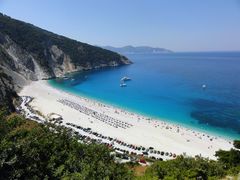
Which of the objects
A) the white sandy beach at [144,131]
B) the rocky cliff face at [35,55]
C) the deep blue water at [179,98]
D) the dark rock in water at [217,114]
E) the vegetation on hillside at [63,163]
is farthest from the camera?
the rocky cliff face at [35,55]

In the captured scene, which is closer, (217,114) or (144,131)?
(144,131)

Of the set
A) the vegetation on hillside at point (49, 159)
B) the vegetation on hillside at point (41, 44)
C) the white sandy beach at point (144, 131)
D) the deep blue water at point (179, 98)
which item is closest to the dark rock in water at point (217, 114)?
the deep blue water at point (179, 98)

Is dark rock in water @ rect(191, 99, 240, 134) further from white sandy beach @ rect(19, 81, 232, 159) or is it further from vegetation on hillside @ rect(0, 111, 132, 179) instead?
vegetation on hillside @ rect(0, 111, 132, 179)

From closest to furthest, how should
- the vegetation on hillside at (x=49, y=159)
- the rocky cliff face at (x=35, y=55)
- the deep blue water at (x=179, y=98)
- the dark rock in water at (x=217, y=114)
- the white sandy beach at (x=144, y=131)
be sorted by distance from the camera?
the vegetation on hillside at (x=49, y=159) < the white sandy beach at (x=144, y=131) < the dark rock in water at (x=217, y=114) < the deep blue water at (x=179, y=98) < the rocky cliff face at (x=35, y=55)

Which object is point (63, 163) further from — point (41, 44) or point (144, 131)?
point (41, 44)

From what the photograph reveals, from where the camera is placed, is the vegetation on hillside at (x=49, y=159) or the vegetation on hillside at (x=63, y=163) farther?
the vegetation on hillside at (x=63, y=163)

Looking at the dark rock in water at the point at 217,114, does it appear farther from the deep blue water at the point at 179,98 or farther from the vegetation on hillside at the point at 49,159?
the vegetation on hillside at the point at 49,159

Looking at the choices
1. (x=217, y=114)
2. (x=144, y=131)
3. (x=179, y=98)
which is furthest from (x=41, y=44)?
(x=144, y=131)

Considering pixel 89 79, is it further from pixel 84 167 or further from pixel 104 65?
pixel 84 167

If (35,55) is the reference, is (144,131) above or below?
below
